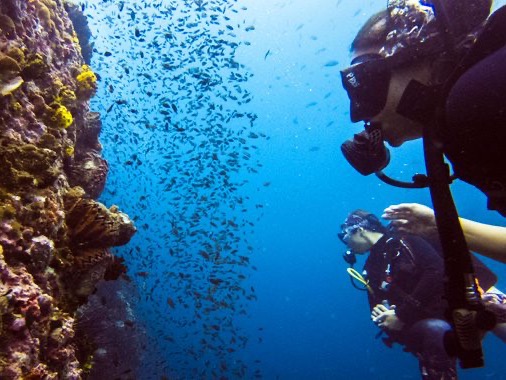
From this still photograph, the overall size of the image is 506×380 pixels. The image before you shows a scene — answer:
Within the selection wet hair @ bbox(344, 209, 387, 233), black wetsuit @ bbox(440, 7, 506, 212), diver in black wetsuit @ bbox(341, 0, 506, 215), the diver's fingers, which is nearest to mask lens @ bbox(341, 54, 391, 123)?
diver in black wetsuit @ bbox(341, 0, 506, 215)

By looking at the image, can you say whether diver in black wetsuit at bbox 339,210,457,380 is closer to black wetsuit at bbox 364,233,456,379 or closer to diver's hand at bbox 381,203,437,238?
black wetsuit at bbox 364,233,456,379

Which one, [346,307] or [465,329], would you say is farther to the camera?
[346,307]

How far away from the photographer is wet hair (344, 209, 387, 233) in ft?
25.8

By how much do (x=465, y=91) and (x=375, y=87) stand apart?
70 cm

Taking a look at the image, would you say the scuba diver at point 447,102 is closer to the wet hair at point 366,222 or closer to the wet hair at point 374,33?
the wet hair at point 374,33

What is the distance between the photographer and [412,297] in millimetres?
5938

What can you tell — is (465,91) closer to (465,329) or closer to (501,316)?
(465,329)

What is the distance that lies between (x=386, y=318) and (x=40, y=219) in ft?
18.1

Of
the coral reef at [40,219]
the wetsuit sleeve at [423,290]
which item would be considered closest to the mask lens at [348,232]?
the wetsuit sleeve at [423,290]

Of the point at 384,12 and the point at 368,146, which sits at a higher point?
the point at 384,12

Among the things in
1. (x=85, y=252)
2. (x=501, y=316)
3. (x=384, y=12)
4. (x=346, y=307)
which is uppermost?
(x=346, y=307)

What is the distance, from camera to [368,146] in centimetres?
252

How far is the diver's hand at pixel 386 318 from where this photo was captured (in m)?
6.14

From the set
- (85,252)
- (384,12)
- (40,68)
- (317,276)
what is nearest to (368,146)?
(384,12)
